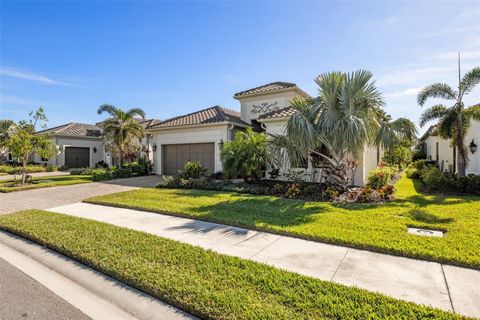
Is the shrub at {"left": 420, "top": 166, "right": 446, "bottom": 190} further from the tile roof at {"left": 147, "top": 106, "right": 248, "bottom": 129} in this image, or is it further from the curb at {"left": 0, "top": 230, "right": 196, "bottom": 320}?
the curb at {"left": 0, "top": 230, "right": 196, "bottom": 320}

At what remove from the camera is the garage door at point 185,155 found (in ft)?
57.7

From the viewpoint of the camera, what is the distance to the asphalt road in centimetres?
312

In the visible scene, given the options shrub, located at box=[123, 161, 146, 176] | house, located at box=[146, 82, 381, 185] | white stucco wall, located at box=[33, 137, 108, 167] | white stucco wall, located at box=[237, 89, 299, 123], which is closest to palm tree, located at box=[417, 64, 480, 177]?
house, located at box=[146, 82, 381, 185]

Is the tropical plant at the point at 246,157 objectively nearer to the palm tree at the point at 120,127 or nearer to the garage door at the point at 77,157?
the palm tree at the point at 120,127

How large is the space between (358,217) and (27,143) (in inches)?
732

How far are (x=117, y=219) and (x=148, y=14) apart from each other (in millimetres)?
8527

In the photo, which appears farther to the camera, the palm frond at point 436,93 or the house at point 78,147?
the house at point 78,147

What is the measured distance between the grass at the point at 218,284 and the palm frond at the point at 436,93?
12.8 meters

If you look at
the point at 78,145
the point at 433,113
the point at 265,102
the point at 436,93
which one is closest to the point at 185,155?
the point at 265,102

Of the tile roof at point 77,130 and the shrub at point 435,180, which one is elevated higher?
the tile roof at point 77,130

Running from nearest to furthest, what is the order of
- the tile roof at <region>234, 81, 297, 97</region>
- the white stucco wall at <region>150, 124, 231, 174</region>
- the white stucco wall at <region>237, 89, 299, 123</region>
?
1. the white stucco wall at <region>150, 124, 231, 174</region>
2. the white stucco wall at <region>237, 89, 299, 123</region>
3. the tile roof at <region>234, 81, 297, 97</region>

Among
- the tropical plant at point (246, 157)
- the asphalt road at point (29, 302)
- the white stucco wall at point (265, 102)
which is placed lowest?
the asphalt road at point (29, 302)

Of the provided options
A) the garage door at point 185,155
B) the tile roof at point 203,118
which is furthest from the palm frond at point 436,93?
the garage door at point 185,155

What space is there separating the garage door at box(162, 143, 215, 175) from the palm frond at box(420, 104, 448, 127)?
1217 centimetres
